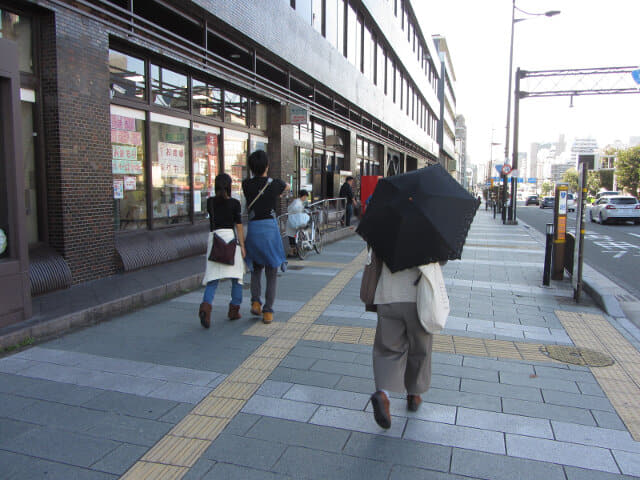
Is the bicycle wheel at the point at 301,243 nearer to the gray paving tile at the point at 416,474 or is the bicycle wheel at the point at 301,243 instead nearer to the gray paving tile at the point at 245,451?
the gray paving tile at the point at 245,451

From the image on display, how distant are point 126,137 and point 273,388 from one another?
618 centimetres

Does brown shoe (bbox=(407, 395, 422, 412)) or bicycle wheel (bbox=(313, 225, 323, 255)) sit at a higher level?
bicycle wheel (bbox=(313, 225, 323, 255))

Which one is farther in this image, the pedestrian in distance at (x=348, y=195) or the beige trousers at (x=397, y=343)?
the pedestrian in distance at (x=348, y=195)

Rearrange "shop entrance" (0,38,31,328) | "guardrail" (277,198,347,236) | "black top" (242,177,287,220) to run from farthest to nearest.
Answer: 1. "guardrail" (277,198,347,236)
2. "black top" (242,177,287,220)
3. "shop entrance" (0,38,31,328)

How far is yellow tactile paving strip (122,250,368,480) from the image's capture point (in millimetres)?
2811

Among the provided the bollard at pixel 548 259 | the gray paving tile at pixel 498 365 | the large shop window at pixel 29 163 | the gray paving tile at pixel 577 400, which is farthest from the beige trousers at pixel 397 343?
the bollard at pixel 548 259

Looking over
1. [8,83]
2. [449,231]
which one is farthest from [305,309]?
[8,83]

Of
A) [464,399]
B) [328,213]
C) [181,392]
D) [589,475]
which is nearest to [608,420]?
[589,475]

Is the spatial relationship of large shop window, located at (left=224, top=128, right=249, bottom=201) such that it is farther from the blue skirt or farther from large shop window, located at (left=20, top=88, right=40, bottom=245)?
the blue skirt

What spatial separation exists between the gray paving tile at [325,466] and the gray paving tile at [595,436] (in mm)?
1305

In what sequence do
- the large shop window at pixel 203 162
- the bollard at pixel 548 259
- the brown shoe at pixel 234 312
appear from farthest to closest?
the large shop window at pixel 203 162 → the bollard at pixel 548 259 → the brown shoe at pixel 234 312

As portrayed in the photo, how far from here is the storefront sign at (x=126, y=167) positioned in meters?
8.15

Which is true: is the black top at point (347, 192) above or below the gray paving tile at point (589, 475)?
above

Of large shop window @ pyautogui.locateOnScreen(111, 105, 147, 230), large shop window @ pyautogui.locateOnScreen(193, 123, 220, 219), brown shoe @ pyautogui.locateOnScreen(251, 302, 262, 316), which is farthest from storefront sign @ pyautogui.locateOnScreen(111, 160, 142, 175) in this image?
brown shoe @ pyautogui.locateOnScreen(251, 302, 262, 316)
